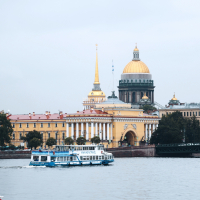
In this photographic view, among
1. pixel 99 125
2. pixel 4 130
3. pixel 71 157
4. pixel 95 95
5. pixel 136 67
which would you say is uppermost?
pixel 136 67

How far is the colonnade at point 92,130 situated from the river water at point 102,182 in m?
27.8

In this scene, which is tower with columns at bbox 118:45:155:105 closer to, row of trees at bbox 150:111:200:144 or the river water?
row of trees at bbox 150:111:200:144

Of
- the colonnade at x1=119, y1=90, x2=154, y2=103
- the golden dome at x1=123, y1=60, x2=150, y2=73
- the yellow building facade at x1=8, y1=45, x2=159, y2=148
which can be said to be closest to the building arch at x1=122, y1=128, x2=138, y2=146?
the yellow building facade at x1=8, y1=45, x2=159, y2=148

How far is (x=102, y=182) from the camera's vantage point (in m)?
60.5

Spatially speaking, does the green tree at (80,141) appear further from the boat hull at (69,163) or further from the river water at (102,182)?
the river water at (102,182)

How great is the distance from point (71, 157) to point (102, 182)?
18.2m

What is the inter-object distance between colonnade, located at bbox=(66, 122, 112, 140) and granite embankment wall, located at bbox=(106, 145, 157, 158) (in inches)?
420

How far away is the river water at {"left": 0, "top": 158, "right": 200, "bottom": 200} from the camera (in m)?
53.0

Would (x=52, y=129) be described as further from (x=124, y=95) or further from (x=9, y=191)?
(x=9, y=191)

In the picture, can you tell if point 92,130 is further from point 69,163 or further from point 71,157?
point 69,163

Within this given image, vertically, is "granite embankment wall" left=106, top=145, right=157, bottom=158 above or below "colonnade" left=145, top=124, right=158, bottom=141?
below

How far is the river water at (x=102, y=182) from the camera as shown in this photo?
174 feet

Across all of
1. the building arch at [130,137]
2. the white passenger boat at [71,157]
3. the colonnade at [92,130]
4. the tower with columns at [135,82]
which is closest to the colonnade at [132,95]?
the tower with columns at [135,82]

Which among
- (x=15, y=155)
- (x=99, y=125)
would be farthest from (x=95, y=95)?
(x=15, y=155)
